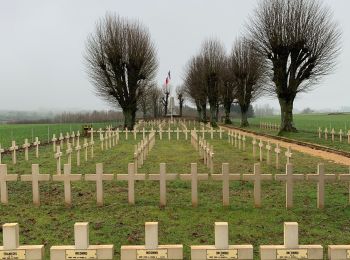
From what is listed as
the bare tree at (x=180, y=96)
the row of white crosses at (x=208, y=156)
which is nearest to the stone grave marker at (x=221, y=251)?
the row of white crosses at (x=208, y=156)

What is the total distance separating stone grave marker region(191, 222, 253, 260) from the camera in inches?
168

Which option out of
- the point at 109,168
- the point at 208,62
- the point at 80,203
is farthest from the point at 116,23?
the point at 80,203

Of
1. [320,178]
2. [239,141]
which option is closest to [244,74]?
[239,141]

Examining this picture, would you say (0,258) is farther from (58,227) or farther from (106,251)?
(58,227)

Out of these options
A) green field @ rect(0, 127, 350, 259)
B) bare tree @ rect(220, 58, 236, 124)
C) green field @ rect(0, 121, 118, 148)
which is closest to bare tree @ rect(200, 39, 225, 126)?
bare tree @ rect(220, 58, 236, 124)

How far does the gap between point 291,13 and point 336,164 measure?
19.2m

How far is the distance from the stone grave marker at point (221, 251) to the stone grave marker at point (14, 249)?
1.61 m

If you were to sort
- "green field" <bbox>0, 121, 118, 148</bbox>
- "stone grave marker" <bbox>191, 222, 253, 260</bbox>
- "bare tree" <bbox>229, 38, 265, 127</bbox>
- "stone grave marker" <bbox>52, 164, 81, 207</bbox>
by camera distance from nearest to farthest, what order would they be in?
1. "stone grave marker" <bbox>191, 222, 253, 260</bbox>
2. "stone grave marker" <bbox>52, 164, 81, 207</bbox>
3. "green field" <bbox>0, 121, 118, 148</bbox>
4. "bare tree" <bbox>229, 38, 265, 127</bbox>

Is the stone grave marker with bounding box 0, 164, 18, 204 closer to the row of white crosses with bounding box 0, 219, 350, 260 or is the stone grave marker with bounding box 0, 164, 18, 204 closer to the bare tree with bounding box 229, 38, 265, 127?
the row of white crosses with bounding box 0, 219, 350, 260

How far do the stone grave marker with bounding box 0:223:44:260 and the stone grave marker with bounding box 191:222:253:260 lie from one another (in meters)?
1.61

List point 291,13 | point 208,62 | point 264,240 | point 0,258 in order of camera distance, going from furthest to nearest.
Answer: point 208,62 < point 291,13 < point 264,240 < point 0,258

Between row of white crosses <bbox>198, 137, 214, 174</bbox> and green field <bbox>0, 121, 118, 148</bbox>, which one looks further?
green field <bbox>0, 121, 118, 148</bbox>

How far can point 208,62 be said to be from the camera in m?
55.4

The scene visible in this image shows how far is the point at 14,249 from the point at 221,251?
205 centimetres
